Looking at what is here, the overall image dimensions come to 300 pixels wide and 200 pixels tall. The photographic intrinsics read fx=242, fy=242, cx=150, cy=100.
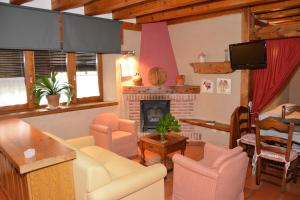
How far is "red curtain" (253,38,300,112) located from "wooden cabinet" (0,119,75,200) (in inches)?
142

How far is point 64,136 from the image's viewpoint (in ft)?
14.4

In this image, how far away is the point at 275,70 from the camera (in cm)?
435

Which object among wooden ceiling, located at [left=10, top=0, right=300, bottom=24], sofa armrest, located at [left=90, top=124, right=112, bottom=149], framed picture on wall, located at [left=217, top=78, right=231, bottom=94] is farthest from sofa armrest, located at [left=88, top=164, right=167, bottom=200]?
framed picture on wall, located at [left=217, top=78, right=231, bottom=94]

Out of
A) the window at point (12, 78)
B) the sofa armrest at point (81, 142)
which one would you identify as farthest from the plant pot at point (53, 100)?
the sofa armrest at point (81, 142)

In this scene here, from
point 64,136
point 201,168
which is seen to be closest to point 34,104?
point 64,136

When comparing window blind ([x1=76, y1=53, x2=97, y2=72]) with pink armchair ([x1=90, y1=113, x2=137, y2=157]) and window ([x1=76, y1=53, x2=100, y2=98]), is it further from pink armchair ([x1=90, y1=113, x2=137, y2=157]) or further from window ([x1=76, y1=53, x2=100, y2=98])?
pink armchair ([x1=90, y1=113, x2=137, y2=157])

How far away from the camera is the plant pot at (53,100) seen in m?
4.15

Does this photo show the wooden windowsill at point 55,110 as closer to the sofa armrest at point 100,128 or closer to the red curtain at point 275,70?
the sofa armrest at point 100,128

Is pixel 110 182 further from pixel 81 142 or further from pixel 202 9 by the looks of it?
pixel 202 9

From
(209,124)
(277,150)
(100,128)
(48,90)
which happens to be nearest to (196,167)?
(277,150)

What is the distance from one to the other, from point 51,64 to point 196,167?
10.7 ft

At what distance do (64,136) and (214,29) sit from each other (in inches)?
137

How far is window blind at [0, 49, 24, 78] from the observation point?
386 cm

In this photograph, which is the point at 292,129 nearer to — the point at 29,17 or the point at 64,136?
the point at 64,136
